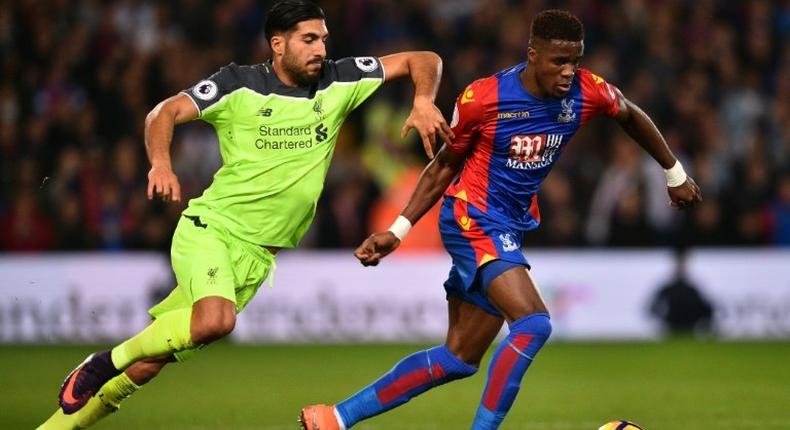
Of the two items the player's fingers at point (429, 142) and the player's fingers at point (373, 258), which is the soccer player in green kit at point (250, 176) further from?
the player's fingers at point (373, 258)

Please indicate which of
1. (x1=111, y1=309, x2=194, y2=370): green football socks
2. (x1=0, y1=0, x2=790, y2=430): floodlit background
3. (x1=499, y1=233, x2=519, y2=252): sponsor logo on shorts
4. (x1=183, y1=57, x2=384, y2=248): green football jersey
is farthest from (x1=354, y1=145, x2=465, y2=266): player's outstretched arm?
(x1=0, y1=0, x2=790, y2=430): floodlit background

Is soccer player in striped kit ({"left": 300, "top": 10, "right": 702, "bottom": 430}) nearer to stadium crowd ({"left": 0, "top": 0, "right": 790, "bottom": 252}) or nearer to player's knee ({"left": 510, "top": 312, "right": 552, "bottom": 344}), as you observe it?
player's knee ({"left": 510, "top": 312, "right": 552, "bottom": 344})

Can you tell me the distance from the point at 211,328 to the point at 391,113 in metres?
9.27

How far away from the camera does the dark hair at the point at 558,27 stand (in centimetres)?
665

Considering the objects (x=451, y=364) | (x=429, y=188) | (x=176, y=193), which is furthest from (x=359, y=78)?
(x=451, y=364)

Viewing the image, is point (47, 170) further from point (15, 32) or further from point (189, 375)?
point (189, 375)

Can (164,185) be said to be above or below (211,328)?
above

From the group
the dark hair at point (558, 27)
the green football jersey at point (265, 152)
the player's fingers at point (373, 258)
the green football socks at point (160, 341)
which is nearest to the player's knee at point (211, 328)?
the green football socks at point (160, 341)

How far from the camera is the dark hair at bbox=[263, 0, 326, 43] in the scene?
23.6 feet

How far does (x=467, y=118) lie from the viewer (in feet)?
22.6

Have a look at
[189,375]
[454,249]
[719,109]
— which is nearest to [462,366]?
[454,249]

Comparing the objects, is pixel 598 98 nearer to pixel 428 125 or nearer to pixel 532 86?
pixel 532 86

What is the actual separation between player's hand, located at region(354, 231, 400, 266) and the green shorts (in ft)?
2.28

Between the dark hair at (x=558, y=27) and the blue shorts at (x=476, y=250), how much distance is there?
95 cm
